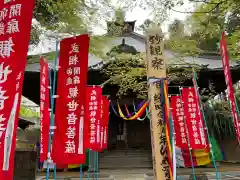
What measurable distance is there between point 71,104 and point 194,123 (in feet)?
17.2

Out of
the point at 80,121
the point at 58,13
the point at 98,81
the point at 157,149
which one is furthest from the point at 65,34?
the point at 98,81

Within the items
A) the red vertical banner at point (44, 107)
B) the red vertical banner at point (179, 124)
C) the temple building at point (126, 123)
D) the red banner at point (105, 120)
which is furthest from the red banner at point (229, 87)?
the temple building at point (126, 123)

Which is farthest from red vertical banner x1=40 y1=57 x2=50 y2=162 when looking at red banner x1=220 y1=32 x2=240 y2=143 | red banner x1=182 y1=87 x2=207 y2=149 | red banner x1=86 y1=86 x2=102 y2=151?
red banner x1=182 y1=87 x2=207 y2=149

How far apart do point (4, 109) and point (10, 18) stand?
3.55ft

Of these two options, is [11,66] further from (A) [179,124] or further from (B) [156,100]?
(A) [179,124]

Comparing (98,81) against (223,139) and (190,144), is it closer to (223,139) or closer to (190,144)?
(190,144)

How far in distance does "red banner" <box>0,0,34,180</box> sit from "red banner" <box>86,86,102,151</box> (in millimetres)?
5037

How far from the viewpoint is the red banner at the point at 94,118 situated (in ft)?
25.4

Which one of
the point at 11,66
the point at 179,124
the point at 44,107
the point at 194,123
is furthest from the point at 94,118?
the point at 11,66

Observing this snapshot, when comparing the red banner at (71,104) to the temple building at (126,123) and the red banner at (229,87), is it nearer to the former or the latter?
the red banner at (229,87)

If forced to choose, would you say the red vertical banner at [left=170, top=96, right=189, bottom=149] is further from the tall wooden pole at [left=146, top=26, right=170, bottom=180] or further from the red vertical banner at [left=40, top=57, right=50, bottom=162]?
the tall wooden pole at [left=146, top=26, right=170, bottom=180]

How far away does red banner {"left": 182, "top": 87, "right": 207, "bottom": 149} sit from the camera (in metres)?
7.97

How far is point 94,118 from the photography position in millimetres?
7941

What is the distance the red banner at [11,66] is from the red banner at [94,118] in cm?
504
